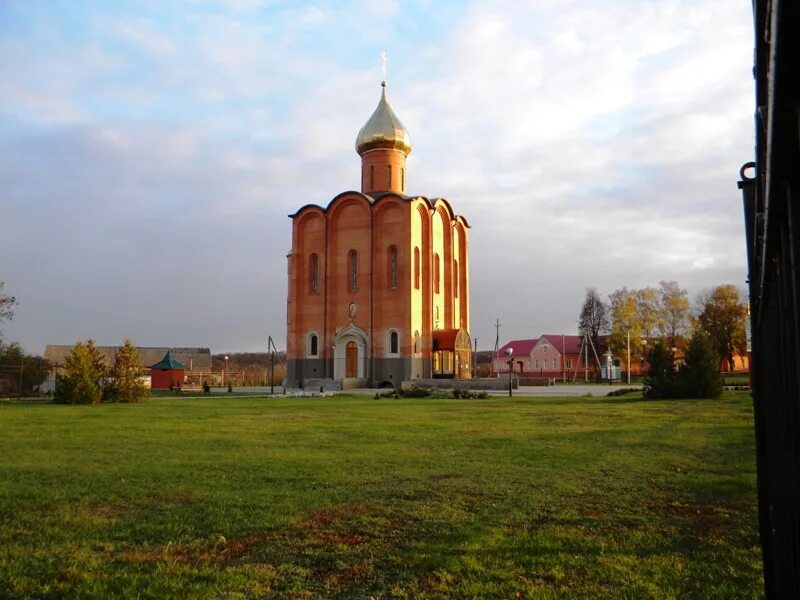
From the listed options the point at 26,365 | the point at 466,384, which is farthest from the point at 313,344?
the point at 26,365

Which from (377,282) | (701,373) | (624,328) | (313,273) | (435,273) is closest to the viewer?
(701,373)

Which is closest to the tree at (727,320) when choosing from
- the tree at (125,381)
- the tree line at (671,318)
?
the tree line at (671,318)

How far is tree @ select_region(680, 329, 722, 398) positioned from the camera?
23125mm

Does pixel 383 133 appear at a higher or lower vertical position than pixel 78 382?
higher

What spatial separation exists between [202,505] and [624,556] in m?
3.53

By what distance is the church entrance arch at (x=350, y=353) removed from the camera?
38.4 metres

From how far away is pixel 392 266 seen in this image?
38.8 metres

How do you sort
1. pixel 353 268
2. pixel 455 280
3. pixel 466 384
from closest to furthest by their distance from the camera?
pixel 466 384, pixel 353 268, pixel 455 280

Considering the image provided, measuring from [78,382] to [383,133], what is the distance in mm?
22949

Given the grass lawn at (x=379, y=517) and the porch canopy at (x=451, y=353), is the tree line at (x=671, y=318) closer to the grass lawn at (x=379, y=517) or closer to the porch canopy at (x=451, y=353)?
the porch canopy at (x=451, y=353)

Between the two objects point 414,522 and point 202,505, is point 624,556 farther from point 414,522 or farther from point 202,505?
point 202,505

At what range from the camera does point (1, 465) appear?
8367 mm

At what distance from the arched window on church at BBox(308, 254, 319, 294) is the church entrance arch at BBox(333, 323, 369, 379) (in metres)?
3.40

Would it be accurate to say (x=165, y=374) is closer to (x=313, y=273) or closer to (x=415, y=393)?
(x=313, y=273)
